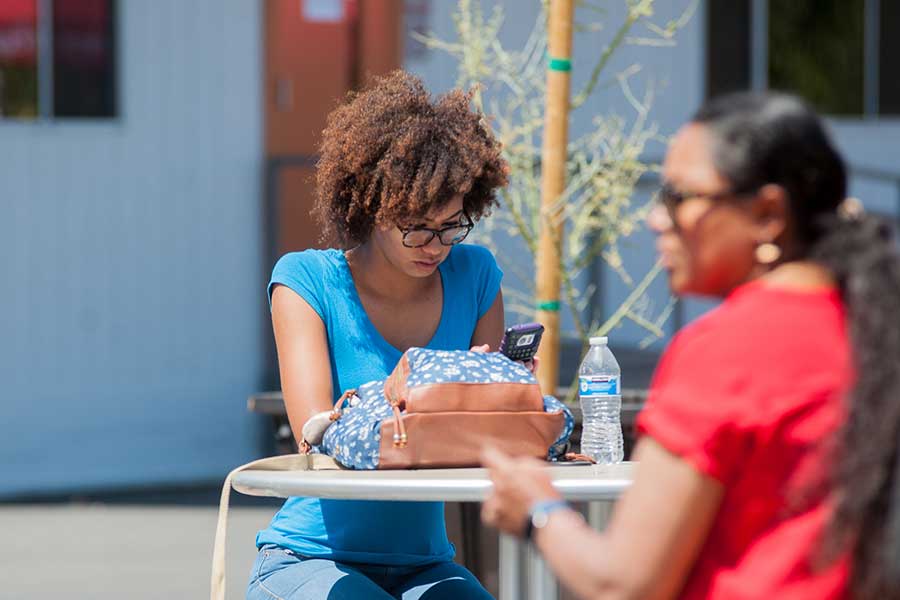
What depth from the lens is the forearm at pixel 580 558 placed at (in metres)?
1.78

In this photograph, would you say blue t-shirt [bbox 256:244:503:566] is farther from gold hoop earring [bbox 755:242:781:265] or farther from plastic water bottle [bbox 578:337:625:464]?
gold hoop earring [bbox 755:242:781:265]

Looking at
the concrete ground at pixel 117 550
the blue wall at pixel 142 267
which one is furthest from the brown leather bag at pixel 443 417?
the blue wall at pixel 142 267

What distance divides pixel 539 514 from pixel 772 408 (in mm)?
367

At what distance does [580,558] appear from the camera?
183 cm

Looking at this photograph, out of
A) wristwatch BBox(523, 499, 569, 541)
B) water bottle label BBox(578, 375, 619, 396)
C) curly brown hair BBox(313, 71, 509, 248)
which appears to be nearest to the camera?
wristwatch BBox(523, 499, 569, 541)

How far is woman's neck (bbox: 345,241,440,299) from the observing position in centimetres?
326

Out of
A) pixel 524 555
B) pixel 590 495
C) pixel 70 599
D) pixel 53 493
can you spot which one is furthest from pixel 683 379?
pixel 53 493

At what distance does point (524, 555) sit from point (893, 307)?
1.07 meters

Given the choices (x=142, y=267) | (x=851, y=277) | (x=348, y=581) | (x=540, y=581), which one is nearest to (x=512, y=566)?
(x=540, y=581)

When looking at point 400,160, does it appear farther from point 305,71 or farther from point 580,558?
point 305,71

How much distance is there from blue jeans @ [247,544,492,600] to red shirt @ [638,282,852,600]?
3.86 ft

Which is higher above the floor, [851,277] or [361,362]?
[851,277]

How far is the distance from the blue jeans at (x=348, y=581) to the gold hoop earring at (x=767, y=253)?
128cm

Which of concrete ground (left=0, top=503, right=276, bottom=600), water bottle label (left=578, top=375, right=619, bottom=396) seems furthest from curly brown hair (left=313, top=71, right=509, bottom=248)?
concrete ground (left=0, top=503, right=276, bottom=600)
